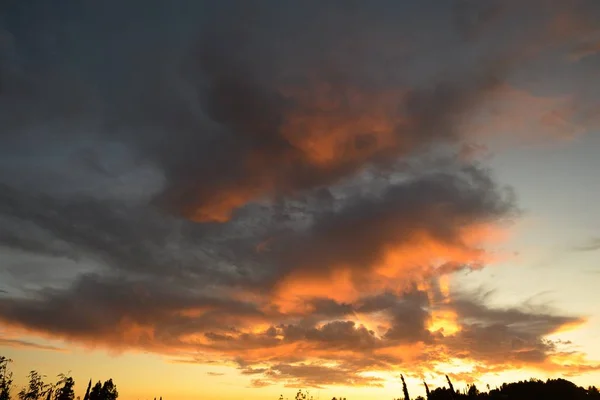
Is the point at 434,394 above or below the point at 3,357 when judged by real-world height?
below

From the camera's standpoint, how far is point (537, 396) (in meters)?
78.7

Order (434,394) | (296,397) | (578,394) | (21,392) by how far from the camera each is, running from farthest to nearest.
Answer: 1. (296,397)
2. (21,392)
3. (434,394)
4. (578,394)

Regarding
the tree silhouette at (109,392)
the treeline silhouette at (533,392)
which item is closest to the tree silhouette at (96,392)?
the tree silhouette at (109,392)

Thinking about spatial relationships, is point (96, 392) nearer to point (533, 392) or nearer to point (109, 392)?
point (109, 392)

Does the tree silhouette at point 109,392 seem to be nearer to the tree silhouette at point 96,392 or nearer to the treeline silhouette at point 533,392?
the tree silhouette at point 96,392

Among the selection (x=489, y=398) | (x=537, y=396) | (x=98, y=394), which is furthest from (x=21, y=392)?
(x=537, y=396)

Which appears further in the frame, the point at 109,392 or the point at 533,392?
the point at 109,392

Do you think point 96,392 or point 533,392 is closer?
point 533,392

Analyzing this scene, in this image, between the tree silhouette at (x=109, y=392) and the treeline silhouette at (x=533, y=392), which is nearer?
the treeline silhouette at (x=533, y=392)

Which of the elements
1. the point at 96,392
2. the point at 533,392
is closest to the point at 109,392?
the point at 96,392

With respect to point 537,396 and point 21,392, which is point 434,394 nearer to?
Result: point 537,396

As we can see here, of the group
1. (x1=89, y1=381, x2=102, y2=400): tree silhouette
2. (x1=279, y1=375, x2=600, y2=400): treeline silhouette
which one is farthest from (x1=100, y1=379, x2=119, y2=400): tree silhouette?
(x1=279, y1=375, x2=600, y2=400): treeline silhouette

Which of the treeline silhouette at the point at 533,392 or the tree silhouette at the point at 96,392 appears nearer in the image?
the treeline silhouette at the point at 533,392

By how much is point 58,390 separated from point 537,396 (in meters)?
115
